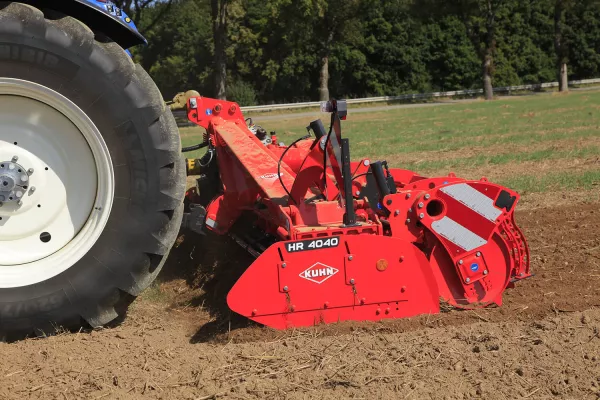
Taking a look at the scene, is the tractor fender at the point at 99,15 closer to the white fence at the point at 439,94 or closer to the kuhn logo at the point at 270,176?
the kuhn logo at the point at 270,176

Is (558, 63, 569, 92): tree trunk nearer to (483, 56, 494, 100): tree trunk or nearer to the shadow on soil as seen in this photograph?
(483, 56, 494, 100): tree trunk

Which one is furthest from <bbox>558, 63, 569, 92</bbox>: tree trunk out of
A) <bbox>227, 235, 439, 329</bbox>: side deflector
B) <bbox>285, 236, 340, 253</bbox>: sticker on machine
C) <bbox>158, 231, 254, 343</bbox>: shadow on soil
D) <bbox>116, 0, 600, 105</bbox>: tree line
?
<bbox>285, 236, 340, 253</bbox>: sticker on machine

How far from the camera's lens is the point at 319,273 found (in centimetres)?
389

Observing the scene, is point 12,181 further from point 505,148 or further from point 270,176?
point 505,148

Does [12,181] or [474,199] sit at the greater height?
[12,181]

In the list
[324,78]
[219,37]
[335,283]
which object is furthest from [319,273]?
[324,78]

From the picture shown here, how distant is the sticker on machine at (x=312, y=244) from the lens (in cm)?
385

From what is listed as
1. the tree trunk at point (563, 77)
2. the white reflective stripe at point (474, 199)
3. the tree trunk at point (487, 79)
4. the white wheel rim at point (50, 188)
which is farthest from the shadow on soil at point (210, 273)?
the tree trunk at point (563, 77)

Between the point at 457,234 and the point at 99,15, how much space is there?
2404 millimetres

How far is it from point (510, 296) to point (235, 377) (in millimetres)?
2115

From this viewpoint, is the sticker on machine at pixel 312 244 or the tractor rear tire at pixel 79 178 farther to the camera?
the sticker on machine at pixel 312 244

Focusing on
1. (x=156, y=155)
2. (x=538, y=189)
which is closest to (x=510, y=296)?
(x=156, y=155)

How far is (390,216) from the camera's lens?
4.21 metres

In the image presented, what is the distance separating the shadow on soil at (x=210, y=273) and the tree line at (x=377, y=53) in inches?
1397
